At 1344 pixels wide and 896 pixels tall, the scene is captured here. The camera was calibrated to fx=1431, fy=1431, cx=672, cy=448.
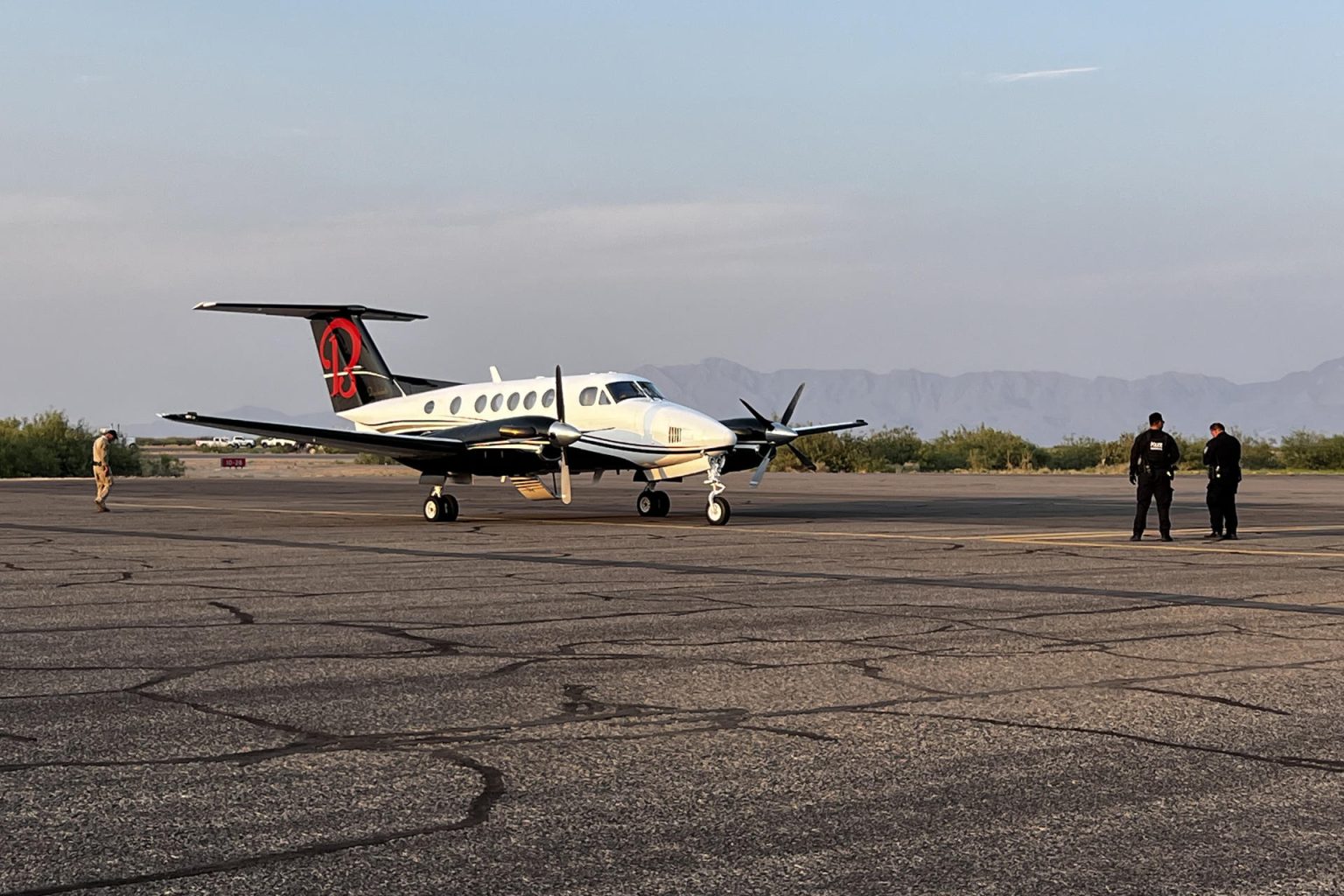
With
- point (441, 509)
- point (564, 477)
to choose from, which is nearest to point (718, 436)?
point (564, 477)

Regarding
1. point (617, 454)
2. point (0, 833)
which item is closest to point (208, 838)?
point (0, 833)

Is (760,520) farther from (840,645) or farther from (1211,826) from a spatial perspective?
(1211,826)

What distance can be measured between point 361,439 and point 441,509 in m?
2.01

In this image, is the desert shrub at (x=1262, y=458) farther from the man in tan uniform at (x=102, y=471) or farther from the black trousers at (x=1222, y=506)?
the man in tan uniform at (x=102, y=471)

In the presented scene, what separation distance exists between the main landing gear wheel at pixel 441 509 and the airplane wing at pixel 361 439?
831 millimetres

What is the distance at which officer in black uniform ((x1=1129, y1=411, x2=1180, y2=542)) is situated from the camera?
22000 millimetres

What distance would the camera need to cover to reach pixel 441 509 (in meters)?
27.5

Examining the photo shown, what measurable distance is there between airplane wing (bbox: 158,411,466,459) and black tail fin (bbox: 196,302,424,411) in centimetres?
424

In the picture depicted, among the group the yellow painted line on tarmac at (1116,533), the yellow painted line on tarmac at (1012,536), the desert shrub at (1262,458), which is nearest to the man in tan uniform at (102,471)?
the yellow painted line on tarmac at (1012,536)

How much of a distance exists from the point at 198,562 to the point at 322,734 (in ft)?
37.8

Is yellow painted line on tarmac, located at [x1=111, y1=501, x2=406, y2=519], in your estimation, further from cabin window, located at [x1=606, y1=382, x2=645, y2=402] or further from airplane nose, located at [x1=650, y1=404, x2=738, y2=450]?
airplane nose, located at [x1=650, y1=404, x2=738, y2=450]

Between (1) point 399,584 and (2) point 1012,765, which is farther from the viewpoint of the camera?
(1) point 399,584

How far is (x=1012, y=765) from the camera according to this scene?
21.7 feet

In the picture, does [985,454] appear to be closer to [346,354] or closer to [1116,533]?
[346,354]
